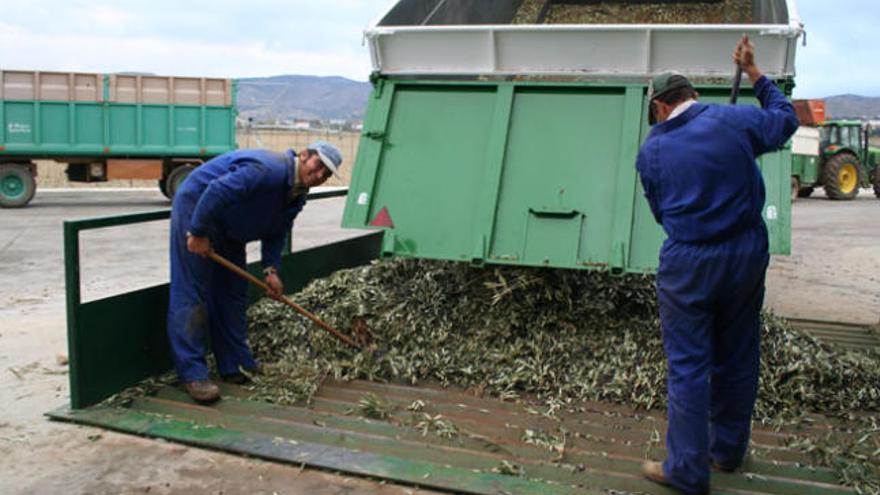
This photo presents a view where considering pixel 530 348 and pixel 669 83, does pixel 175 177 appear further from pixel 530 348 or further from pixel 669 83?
pixel 669 83

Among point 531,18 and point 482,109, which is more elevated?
point 531,18

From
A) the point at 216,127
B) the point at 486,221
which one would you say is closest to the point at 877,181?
the point at 216,127

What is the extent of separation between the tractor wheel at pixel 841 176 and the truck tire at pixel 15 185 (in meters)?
19.4

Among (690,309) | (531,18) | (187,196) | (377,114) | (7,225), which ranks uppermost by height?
(531,18)

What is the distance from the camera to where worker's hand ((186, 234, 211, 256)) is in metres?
4.20

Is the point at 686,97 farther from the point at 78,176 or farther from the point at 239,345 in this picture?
the point at 78,176

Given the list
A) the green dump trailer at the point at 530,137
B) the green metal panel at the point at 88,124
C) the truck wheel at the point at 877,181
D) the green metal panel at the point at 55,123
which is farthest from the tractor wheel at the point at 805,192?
the green dump trailer at the point at 530,137

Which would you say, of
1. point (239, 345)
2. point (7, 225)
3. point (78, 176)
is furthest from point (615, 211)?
point (78, 176)

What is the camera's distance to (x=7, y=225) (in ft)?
42.2

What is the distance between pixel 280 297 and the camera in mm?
4754

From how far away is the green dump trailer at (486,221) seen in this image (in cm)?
366

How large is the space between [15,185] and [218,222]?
43.6 feet

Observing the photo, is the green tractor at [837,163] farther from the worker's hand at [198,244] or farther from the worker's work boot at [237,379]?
the worker's hand at [198,244]

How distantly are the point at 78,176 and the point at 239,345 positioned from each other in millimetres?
13151
